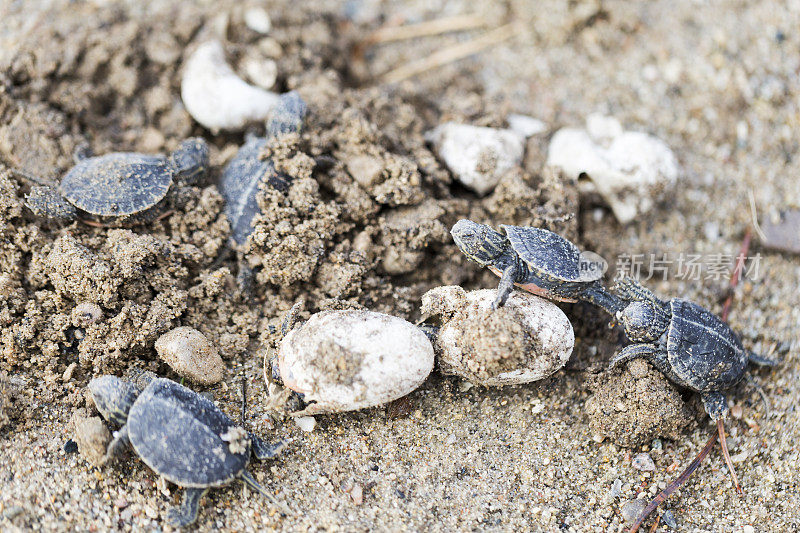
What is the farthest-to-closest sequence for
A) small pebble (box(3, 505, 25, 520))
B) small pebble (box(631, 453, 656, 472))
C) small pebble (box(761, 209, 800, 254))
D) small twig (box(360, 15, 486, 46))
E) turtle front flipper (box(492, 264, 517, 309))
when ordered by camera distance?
small twig (box(360, 15, 486, 46)) → small pebble (box(761, 209, 800, 254)) → small pebble (box(631, 453, 656, 472)) → turtle front flipper (box(492, 264, 517, 309)) → small pebble (box(3, 505, 25, 520))

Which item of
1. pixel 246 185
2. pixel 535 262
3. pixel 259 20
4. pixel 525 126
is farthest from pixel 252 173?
pixel 525 126

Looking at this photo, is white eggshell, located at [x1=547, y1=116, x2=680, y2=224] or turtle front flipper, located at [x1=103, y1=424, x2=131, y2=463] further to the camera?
white eggshell, located at [x1=547, y1=116, x2=680, y2=224]

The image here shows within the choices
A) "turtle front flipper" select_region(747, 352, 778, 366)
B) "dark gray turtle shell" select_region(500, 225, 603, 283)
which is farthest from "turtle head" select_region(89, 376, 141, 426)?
"turtle front flipper" select_region(747, 352, 778, 366)

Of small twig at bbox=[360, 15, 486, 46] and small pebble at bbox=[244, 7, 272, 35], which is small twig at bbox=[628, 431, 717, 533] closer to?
small twig at bbox=[360, 15, 486, 46]

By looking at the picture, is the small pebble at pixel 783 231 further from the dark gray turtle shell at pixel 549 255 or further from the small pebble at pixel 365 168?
the small pebble at pixel 365 168

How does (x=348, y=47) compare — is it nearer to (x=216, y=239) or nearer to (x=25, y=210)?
(x=216, y=239)

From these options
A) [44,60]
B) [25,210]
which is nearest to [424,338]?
[25,210]

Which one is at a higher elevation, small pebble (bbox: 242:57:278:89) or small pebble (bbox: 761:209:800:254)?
small pebble (bbox: 242:57:278:89)

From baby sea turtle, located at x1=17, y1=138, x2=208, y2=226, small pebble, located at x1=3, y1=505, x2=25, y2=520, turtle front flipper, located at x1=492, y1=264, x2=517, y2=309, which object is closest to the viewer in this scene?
small pebble, located at x1=3, y1=505, x2=25, y2=520
